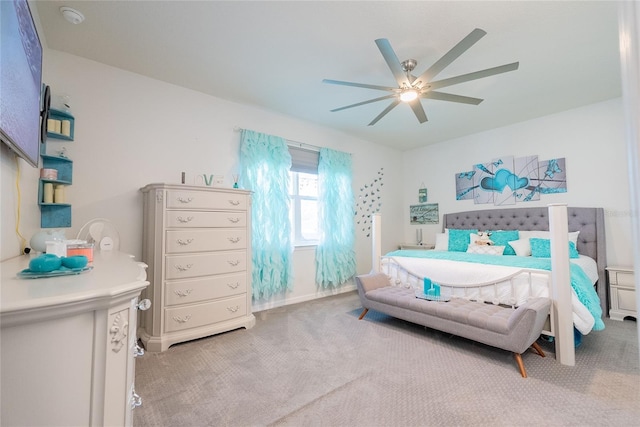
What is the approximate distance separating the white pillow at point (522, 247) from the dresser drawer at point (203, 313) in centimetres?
332

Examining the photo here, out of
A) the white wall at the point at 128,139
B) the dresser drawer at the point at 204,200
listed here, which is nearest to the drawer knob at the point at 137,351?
the white wall at the point at 128,139

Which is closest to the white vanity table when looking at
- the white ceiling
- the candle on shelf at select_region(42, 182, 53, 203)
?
the candle on shelf at select_region(42, 182, 53, 203)

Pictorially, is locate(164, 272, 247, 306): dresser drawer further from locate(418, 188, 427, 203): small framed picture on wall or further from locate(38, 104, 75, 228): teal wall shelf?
locate(418, 188, 427, 203): small framed picture on wall

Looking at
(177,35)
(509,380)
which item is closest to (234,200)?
(177,35)

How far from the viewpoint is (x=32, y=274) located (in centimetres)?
89

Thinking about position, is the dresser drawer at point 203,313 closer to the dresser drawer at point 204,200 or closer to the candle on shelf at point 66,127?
the dresser drawer at point 204,200

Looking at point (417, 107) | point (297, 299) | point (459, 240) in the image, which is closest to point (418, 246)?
point (459, 240)

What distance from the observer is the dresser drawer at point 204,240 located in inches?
94.0

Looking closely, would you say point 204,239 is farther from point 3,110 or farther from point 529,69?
point 529,69

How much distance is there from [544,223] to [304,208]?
10.7 feet

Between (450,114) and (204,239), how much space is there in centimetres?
340

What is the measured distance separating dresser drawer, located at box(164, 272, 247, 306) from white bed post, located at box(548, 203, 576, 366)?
8.77 feet

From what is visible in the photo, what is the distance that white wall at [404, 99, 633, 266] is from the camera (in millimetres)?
3205

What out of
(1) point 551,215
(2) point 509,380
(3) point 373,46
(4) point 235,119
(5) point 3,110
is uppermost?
(3) point 373,46
